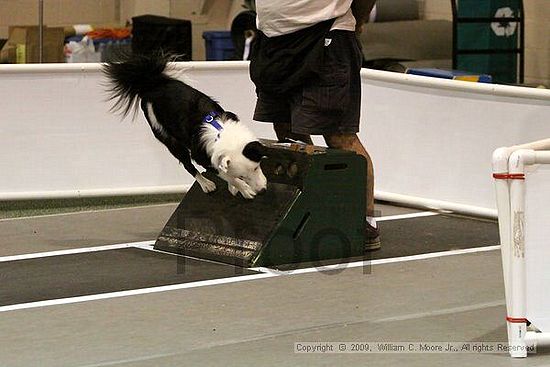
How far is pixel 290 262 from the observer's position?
5.59 metres

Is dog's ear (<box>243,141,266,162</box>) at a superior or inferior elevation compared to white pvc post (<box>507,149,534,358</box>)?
superior

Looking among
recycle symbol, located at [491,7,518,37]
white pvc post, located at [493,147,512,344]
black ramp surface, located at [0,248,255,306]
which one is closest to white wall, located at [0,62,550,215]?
black ramp surface, located at [0,248,255,306]

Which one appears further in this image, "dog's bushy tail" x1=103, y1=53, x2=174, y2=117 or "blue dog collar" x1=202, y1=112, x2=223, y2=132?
"dog's bushy tail" x1=103, y1=53, x2=174, y2=117

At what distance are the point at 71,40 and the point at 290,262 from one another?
19.7ft

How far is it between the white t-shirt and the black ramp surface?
3.90ft

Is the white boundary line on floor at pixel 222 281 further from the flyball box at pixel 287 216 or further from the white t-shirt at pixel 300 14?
the white t-shirt at pixel 300 14

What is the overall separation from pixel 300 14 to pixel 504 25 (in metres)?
5.97

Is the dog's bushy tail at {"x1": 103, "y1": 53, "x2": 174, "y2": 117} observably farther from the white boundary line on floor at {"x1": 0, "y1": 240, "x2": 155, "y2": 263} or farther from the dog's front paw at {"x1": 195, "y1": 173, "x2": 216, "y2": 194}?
the white boundary line on floor at {"x1": 0, "y1": 240, "x2": 155, "y2": 263}

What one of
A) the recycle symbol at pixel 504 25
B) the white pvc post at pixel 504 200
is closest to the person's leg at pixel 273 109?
the white pvc post at pixel 504 200

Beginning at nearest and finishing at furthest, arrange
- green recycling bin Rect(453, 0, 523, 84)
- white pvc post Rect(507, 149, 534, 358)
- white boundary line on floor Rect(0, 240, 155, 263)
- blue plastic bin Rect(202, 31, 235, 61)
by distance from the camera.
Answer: white pvc post Rect(507, 149, 534, 358) → white boundary line on floor Rect(0, 240, 155, 263) → green recycling bin Rect(453, 0, 523, 84) → blue plastic bin Rect(202, 31, 235, 61)

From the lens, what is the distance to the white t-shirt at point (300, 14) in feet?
18.6

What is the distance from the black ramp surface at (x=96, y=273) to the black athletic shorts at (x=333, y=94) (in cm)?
82

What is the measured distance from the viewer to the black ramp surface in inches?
202

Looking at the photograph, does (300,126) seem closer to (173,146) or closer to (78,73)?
(173,146)
